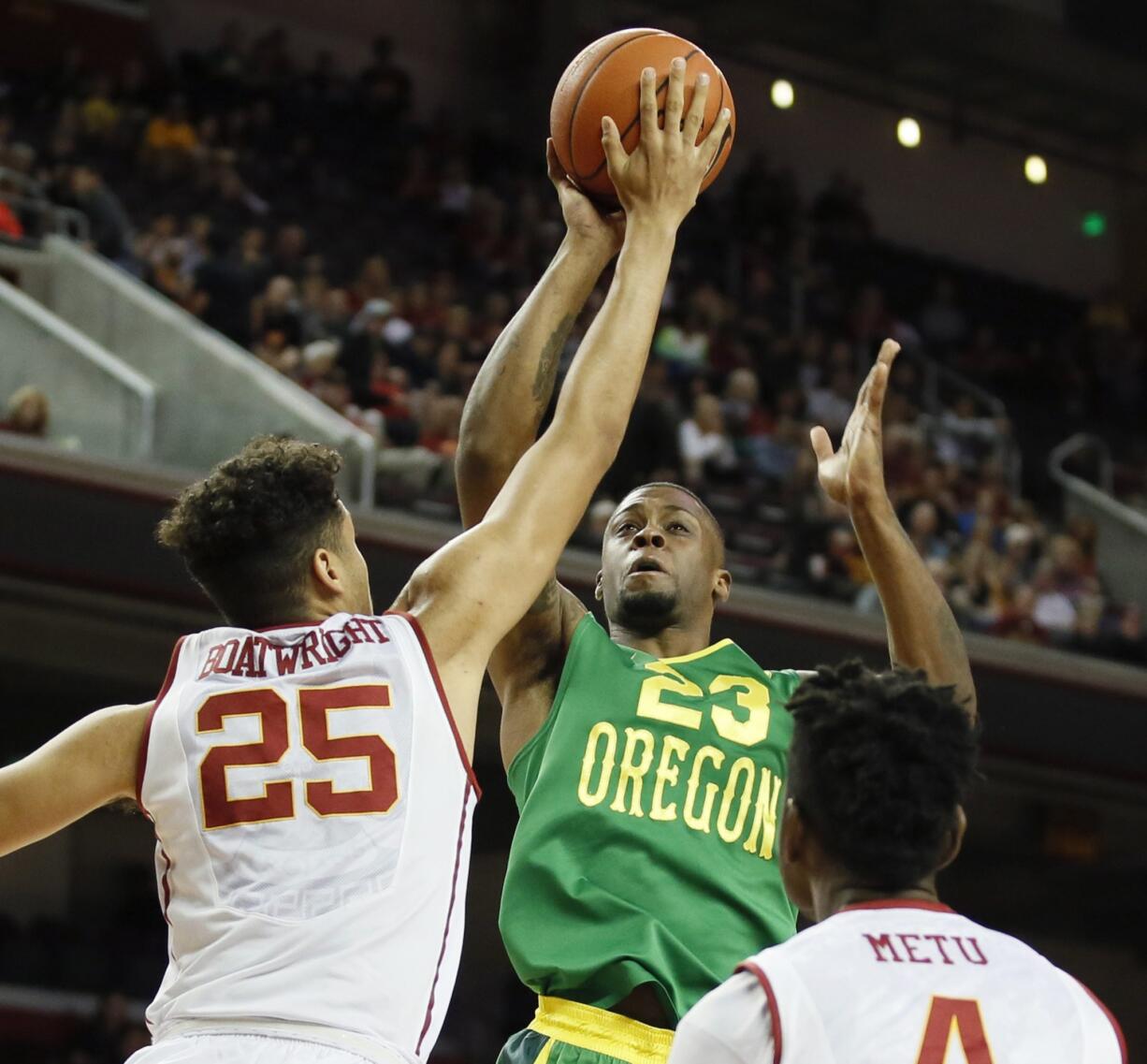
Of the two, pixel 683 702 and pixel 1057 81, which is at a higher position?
pixel 1057 81

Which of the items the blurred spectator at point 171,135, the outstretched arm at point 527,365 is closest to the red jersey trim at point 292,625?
the outstretched arm at point 527,365

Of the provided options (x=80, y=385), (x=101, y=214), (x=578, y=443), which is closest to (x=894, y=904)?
(x=578, y=443)

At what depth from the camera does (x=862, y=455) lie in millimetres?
3896

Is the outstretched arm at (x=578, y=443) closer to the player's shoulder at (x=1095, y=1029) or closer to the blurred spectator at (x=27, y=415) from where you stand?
the player's shoulder at (x=1095, y=1029)

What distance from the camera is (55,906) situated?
1207 centimetres

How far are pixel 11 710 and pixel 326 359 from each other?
2705 millimetres

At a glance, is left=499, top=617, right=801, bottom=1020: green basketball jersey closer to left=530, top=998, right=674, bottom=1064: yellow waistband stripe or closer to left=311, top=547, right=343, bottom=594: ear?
left=530, top=998, right=674, bottom=1064: yellow waistband stripe

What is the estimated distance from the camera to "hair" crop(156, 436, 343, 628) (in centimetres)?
295

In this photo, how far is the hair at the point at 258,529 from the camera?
2947mm

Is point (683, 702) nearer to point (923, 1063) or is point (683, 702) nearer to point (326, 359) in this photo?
point (923, 1063)

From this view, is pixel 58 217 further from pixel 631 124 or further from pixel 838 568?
pixel 631 124

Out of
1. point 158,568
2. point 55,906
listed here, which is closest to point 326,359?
point 158,568

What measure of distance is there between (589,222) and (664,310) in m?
13.0

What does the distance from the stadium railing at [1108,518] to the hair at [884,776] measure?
13036 millimetres
